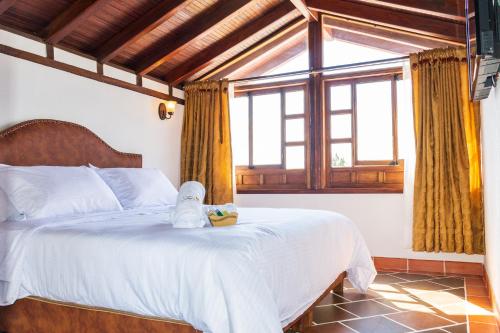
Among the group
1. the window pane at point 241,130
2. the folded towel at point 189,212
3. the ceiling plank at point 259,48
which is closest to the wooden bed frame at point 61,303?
the folded towel at point 189,212

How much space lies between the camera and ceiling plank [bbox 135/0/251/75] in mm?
3926

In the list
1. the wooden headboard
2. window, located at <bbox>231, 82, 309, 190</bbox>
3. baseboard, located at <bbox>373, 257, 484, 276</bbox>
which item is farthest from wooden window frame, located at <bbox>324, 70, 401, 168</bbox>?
the wooden headboard

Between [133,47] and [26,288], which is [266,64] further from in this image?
[26,288]

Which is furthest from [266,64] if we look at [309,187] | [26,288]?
[26,288]

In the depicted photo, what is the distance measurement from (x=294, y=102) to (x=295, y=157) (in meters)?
0.64

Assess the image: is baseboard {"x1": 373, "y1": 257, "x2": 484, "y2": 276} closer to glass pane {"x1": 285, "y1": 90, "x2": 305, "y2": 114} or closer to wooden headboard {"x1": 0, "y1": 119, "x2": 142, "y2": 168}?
glass pane {"x1": 285, "y1": 90, "x2": 305, "y2": 114}

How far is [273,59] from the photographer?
482 cm

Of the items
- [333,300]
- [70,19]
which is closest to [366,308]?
[333,300]

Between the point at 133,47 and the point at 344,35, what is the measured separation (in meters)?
2.26

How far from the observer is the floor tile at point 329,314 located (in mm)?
2566

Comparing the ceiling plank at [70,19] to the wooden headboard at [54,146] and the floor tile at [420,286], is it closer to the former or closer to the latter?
the wooden headboard at [54,146]

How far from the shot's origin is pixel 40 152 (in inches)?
123

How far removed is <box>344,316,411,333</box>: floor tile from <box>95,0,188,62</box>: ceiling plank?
281cm

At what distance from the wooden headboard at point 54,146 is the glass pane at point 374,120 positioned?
251cm
